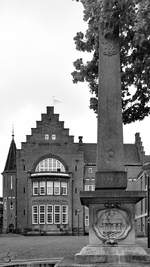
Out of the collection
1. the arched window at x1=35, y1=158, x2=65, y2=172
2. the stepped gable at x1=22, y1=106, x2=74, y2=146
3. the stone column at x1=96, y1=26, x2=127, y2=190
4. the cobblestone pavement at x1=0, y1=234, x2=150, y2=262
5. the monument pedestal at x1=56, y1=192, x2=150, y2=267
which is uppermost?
the stepped gable at x1=22, y1=106, x2=74, y2=146

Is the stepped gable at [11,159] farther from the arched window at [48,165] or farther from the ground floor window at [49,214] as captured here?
the ground floor window at [49,214]

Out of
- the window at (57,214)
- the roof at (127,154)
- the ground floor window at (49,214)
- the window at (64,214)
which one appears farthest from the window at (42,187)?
the roof at (127,154)

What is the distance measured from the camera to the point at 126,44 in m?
13.8

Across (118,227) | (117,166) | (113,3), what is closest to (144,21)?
(113,3)

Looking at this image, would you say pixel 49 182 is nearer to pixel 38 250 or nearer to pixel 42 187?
pixel 42 187

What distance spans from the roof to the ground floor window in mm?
10165

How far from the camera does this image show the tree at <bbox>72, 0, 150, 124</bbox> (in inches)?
456

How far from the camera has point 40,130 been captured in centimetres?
7806

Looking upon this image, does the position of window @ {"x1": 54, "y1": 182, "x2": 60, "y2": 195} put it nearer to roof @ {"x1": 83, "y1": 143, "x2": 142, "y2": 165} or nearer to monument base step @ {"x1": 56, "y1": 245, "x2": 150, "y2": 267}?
roof @ {"x1": 83, "y1": 143, "x2": 142, "y2": 165}

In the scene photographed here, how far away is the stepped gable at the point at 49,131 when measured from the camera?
7788 cm

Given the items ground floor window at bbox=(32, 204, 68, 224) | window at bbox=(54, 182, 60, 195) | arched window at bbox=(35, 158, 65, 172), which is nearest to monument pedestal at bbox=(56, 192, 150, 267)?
ground floor window at bbox=(32, 204, 68, 224)

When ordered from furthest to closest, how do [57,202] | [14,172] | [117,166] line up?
1. [14,172]
2. [57,202]
3. [117,166]

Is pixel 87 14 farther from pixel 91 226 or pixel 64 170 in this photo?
pixel 64 170

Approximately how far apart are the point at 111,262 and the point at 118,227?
0.80m
